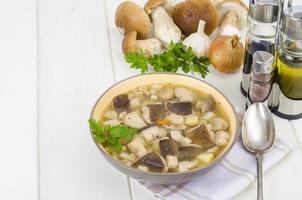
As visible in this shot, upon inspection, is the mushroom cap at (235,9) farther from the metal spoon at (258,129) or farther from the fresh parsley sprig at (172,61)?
the metal spoon at (258,129)

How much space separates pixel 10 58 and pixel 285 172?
0.87 meters

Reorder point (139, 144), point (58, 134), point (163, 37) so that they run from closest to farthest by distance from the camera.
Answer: point (139, 144) → point (58, 134) → point (163, 37)

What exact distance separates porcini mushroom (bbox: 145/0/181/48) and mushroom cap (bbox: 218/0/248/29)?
0.54 ft

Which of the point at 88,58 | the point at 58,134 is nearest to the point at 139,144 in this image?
the point at 58,134

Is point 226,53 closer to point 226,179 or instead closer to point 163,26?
point 163,26

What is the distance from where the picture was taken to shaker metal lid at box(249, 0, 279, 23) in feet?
4.54

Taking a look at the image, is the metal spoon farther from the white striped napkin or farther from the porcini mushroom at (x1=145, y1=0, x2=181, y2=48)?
the porcini mushroom at (x1=145, y1=0, x2=181, y2=48)

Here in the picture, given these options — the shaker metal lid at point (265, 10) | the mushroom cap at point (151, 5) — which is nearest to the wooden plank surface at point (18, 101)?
the mushroom cap at point (151, 5)

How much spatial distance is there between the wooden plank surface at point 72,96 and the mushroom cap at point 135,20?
107 millimetres

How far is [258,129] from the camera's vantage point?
133 centimetres

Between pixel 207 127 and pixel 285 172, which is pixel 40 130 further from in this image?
pixel 285 172

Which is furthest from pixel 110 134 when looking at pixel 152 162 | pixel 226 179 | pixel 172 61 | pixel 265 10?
pixel 265 10

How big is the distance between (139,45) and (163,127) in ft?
1.25

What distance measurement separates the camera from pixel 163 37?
165 cm
